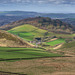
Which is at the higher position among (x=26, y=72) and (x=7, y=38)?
(x=26, y=72)

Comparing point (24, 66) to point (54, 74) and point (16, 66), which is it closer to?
point (16, 66)

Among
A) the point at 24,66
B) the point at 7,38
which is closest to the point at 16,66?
the point at 24,66

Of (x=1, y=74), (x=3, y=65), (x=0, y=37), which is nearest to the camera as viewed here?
(x=1, y=74)

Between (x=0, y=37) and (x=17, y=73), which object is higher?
(x=17, y=73)

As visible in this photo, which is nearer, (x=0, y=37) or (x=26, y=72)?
(x=26, y=72)

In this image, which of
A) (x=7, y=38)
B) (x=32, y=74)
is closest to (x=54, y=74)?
(x=32, y=74)

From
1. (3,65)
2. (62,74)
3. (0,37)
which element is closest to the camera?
(62,74)

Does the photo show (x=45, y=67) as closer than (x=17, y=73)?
No

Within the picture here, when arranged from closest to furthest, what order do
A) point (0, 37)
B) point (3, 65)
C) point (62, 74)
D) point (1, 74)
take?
point (1, 74) → point (62, 74) → point (3, 65) → point (0, 37)

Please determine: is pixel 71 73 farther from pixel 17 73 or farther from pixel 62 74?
pixel 17 73
